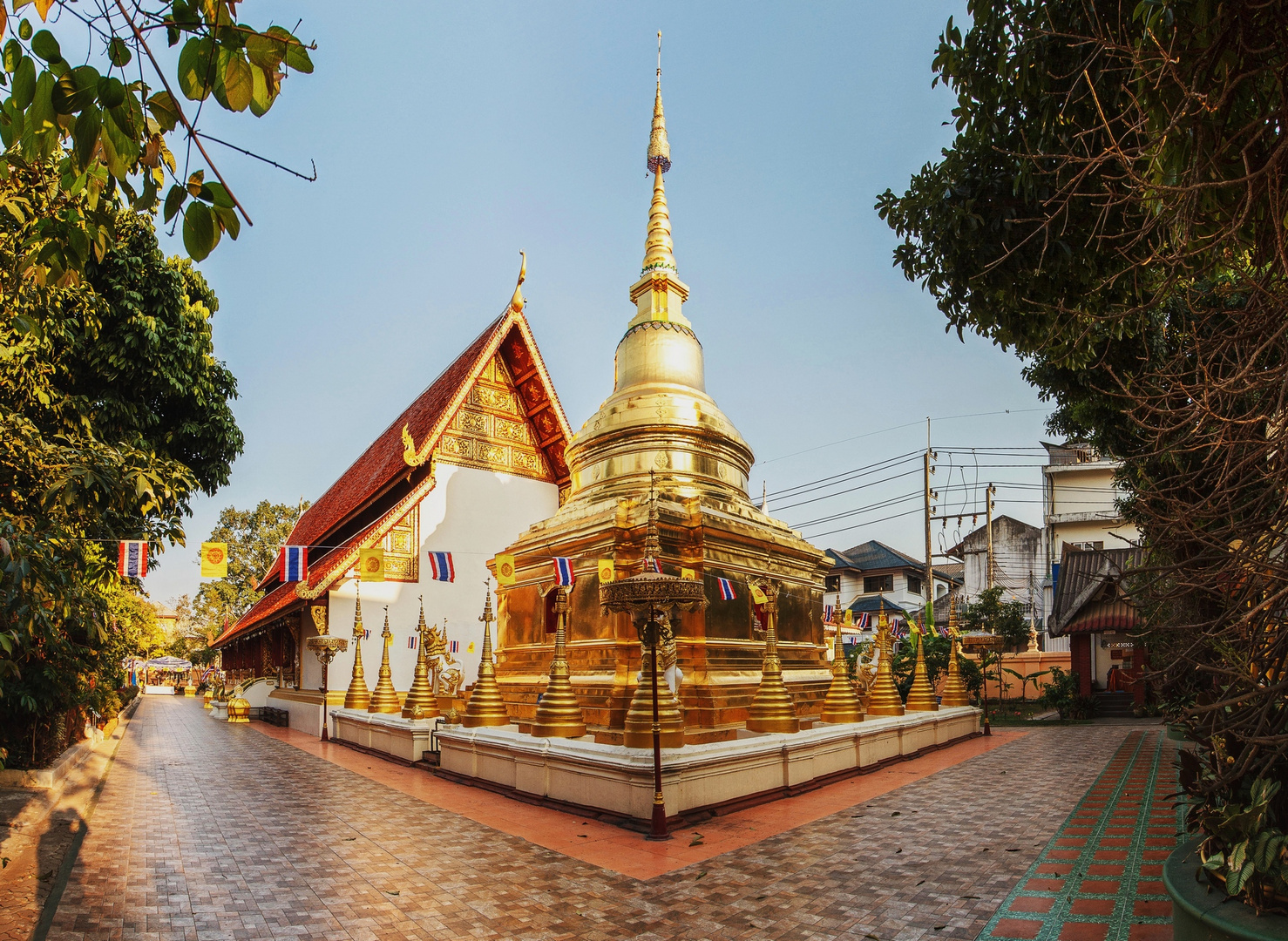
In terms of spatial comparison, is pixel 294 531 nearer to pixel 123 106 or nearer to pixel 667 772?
pixel 667 772

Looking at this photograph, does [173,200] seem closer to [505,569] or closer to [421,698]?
[505,569]

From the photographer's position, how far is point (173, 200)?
7.18ft

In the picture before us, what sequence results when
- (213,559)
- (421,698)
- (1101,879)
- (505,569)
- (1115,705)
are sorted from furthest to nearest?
(1115,705)
(505,569)
(421,698)
(213,559)
(1101,879)

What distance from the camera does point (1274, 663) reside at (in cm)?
318

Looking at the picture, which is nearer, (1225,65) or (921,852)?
(1225,65)

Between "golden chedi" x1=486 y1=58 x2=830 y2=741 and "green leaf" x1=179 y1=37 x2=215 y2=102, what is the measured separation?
700cm

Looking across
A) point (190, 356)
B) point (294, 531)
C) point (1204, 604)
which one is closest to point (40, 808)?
point (190, 356)

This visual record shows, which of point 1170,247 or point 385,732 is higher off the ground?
point 1170,247

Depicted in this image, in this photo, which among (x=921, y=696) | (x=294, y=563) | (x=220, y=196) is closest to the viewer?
(x=220, y=196)

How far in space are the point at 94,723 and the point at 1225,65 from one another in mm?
19198

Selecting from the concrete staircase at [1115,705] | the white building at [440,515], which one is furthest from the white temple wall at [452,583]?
the concrete staircase at [1115,705]

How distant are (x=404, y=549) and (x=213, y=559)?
5.59 meters

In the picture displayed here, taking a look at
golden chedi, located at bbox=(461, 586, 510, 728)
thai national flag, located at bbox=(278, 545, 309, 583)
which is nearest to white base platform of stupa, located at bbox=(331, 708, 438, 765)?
golden chedi, located at bbox=(461, 586, 510, 728)

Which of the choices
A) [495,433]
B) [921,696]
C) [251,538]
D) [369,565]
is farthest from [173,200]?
[251,538]
